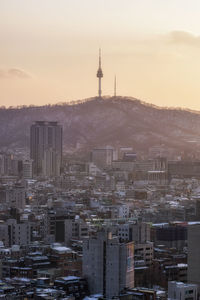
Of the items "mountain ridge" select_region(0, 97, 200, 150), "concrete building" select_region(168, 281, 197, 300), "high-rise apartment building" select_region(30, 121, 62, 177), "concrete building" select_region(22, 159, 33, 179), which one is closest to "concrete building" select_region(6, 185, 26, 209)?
"concrete building" select_region(168, 281, 197, 300)

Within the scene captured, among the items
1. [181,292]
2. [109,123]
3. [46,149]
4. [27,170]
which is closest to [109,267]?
[181,292]

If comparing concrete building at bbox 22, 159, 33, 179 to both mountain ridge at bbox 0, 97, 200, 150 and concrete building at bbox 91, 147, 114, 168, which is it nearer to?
concrete building at bbox 91, 147, 114, 168

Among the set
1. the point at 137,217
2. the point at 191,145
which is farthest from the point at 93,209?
the point at 191,145

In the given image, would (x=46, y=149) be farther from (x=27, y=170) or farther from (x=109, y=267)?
(x=109, y=267)

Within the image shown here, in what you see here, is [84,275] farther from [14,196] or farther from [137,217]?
[14,196]

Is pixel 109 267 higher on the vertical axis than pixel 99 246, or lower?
lower

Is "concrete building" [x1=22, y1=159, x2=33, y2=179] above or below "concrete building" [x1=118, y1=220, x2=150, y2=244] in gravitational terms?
above
